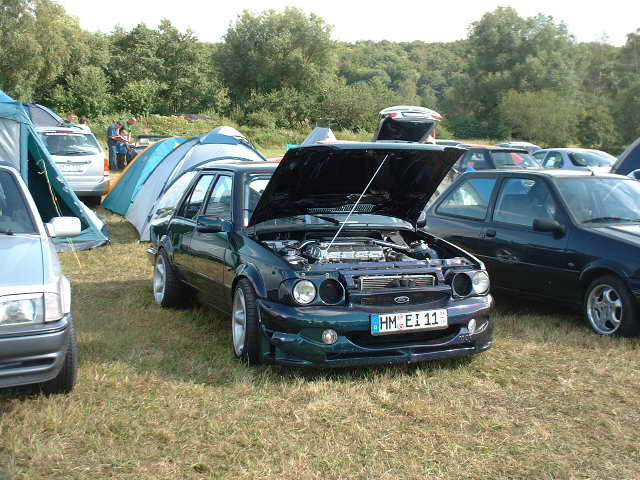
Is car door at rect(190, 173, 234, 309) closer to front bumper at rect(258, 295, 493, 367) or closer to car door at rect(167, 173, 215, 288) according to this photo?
car door at rect(167, 173, 215, 288)

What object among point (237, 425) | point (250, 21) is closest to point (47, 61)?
point (250, 21)

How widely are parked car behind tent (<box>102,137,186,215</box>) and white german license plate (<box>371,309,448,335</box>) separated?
9.38 meters

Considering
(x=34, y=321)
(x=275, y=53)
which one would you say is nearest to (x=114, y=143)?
(x=34, y=321)

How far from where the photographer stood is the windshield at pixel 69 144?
13.6m

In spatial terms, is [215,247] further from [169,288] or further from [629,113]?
[629,113]

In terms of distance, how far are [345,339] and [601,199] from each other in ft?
10.9

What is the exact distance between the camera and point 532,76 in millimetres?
65938

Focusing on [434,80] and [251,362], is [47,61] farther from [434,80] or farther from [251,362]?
[434,80]

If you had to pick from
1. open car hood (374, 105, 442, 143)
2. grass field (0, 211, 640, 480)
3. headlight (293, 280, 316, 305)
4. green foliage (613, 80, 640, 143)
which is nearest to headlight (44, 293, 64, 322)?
grass field (0, 211, 640, 480)

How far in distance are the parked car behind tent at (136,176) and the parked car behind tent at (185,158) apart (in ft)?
2.44

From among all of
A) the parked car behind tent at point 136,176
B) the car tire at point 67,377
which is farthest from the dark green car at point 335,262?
the parked car behind tent at point 136,176

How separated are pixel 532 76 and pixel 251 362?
66.2 meters

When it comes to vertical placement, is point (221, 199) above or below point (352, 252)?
above

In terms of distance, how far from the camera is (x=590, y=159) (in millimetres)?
19828
